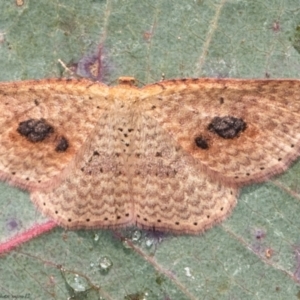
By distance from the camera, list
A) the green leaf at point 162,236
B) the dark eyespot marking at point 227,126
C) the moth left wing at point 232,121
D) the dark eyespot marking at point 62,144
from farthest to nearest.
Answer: the green leaf at point 162,236 < the dark eyespot marking at point 62,144 < the dark eyespot marking at point 227,126 < the moth left wing at point 232,121

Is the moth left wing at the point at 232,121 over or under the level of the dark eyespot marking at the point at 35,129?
over

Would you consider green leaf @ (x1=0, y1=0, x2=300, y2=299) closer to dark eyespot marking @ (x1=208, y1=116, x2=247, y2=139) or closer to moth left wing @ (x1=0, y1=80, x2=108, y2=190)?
moth left wing @ (x1=0, y1=80, x2=108, y2=190)

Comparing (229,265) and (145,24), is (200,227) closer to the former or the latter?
(229,265)

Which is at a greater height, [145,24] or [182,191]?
[145,24]

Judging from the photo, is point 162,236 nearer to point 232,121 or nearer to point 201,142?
point 201,142

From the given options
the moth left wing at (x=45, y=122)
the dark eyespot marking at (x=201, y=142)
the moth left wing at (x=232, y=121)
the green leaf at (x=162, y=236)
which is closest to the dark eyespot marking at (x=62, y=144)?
the moth left wing at (x=45, y=122)

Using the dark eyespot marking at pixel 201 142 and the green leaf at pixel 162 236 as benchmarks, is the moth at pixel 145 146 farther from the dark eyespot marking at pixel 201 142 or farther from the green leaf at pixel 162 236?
the green leaf at pixel 162 236

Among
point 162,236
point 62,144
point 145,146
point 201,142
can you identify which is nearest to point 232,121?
point 201,142

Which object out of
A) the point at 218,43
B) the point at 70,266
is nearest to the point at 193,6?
the point at 218,43
